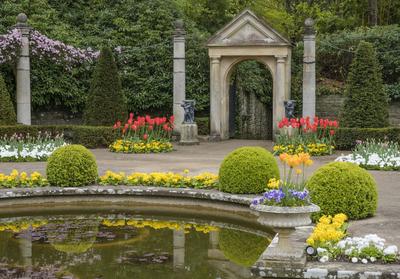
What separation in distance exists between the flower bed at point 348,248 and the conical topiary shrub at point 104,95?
14076 mm

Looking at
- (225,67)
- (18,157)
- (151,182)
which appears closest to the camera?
(151,182)

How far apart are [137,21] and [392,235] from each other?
1794 cm

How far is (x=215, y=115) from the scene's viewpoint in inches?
901

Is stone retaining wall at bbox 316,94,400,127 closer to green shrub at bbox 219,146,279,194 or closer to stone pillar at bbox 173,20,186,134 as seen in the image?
stone pillar at bbox 173,20,186,134

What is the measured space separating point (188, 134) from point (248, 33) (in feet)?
12.3

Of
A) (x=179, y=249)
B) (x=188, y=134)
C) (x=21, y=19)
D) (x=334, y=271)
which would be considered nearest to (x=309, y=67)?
(x=188, y=134)

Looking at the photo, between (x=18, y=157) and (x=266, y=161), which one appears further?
(x=18, y=157)

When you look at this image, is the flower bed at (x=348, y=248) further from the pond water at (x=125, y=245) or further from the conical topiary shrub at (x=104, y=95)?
the conical topiary shrub at (x=104, y=95)

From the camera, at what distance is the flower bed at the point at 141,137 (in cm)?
1914

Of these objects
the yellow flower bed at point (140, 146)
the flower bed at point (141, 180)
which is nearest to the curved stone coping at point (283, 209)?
the flower bed at point (141, 180)

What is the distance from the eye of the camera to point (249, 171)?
1112 centimetres

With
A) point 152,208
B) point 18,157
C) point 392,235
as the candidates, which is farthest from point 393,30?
point 392,235

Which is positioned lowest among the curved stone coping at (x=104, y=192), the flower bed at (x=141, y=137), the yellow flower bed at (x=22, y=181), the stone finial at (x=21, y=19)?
the curved stone coping at (x=104, y=192)

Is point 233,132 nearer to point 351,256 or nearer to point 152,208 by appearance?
point 152,208
